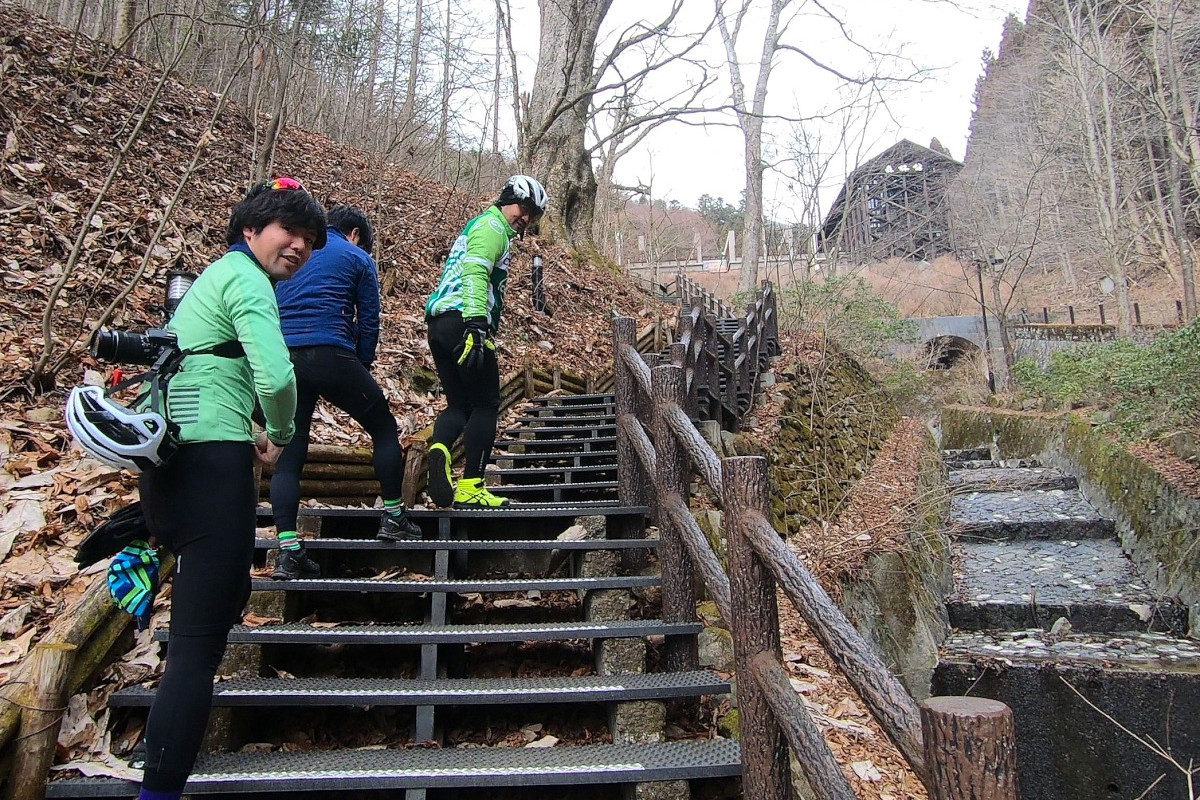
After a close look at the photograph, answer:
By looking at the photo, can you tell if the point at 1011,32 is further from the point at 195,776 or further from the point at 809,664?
the point at 195,776

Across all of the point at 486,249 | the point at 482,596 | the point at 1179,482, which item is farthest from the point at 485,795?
the point at 1179,482

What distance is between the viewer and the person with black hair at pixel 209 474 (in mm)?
2189

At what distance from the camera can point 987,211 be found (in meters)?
34.5

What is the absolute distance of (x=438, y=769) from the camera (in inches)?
106

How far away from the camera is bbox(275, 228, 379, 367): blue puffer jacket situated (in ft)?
12.2

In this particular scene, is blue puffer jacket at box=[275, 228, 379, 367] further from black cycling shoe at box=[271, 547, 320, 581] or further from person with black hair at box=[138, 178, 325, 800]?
person with black hair at box=[138, 178, 325, 800]

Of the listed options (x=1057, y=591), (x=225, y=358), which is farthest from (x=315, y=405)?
(x=1057, y=591)

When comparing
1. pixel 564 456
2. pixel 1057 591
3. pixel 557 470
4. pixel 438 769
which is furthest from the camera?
pixel 1057 591

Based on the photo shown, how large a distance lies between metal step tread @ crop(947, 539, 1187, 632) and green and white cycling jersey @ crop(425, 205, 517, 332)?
7876 millimetres

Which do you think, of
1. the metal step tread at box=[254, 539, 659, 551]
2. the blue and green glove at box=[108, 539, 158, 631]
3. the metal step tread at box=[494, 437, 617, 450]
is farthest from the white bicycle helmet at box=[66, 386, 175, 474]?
the metal step tread at box=[494, 437, 617, 450]

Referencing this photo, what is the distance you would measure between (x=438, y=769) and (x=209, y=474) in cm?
133

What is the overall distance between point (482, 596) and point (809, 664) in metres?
2.05

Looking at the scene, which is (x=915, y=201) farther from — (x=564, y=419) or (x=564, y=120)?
(x=564, y=419)

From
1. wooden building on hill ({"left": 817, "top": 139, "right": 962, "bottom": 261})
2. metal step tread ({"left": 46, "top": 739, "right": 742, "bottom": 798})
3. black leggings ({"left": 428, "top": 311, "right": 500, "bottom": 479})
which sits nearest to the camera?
metal step tread ({"left": 46, "top": 739, "right": 742, "bottom": 798})
